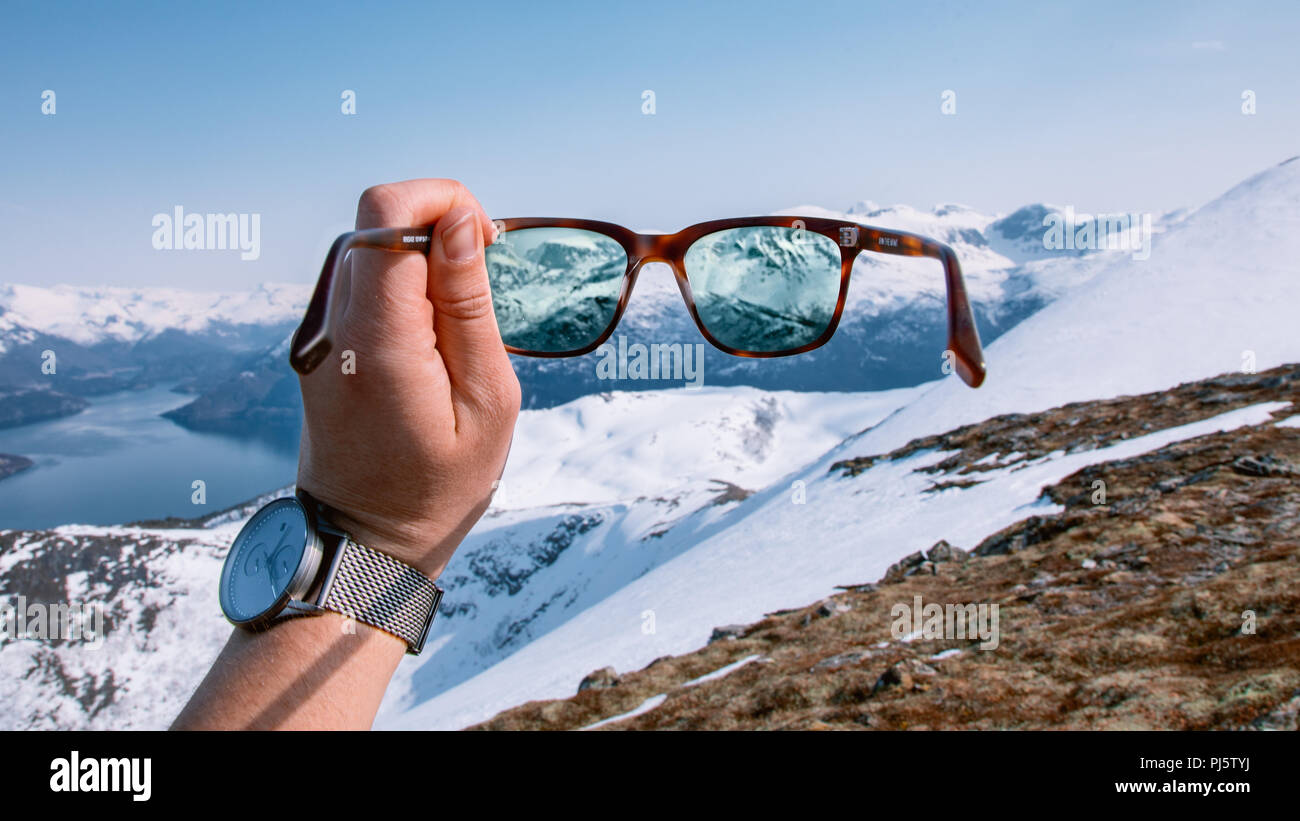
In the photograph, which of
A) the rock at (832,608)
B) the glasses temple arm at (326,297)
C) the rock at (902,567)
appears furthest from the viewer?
the rock at (902,567)

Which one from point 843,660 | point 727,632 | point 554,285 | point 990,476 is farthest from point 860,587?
point 554,285

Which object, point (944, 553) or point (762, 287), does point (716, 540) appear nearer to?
point (944, 553)

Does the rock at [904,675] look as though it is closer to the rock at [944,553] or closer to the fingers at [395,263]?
the fingers at [395,263]

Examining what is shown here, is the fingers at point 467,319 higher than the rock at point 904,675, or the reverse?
the fingers at point 467,319

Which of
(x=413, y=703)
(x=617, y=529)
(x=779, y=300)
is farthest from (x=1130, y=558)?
(x=617, y=529)

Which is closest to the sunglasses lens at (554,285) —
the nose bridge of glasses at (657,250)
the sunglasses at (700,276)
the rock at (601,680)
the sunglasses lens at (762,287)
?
the sunglasses at (700,276)

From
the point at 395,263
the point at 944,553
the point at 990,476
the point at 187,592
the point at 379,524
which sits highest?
the point at 395,263
